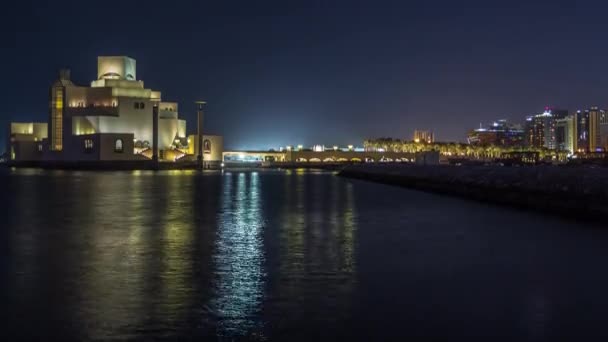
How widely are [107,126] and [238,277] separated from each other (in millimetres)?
93775

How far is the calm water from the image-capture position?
5.77m

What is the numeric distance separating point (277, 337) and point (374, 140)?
6821 inches

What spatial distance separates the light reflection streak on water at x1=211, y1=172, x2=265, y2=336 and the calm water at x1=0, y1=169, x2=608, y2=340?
0.03 m

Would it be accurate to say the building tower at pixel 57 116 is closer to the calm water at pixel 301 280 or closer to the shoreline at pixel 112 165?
the shoreline at pixel 112 165

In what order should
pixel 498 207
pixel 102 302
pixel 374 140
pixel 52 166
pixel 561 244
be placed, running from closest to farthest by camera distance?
pixel 102 302, pixel 561 244, pixel 498 207, pixel 52 166, pixel 374 140

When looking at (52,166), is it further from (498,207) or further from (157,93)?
(498,207)

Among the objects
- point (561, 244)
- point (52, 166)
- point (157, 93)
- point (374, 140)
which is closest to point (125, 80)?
point (157, 93)

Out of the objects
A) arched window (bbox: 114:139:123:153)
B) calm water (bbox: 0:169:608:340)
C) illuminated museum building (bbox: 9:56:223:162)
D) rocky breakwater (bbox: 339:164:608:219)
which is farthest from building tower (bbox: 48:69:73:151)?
calm water (bbox: 0:169:608:340)

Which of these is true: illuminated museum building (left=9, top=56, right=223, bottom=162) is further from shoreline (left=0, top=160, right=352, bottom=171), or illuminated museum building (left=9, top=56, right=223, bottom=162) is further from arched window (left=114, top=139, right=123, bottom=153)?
shoreline (left=0, top=160, right=352, bottom=171)

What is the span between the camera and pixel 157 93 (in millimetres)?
108875

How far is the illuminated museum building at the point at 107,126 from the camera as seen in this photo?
93000mm

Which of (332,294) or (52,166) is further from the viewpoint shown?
(52,166)

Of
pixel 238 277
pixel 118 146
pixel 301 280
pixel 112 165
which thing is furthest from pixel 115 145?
pixel 301 280

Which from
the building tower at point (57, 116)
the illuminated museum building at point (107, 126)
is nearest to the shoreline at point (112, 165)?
the illuminated museum building at point (107, 126)
